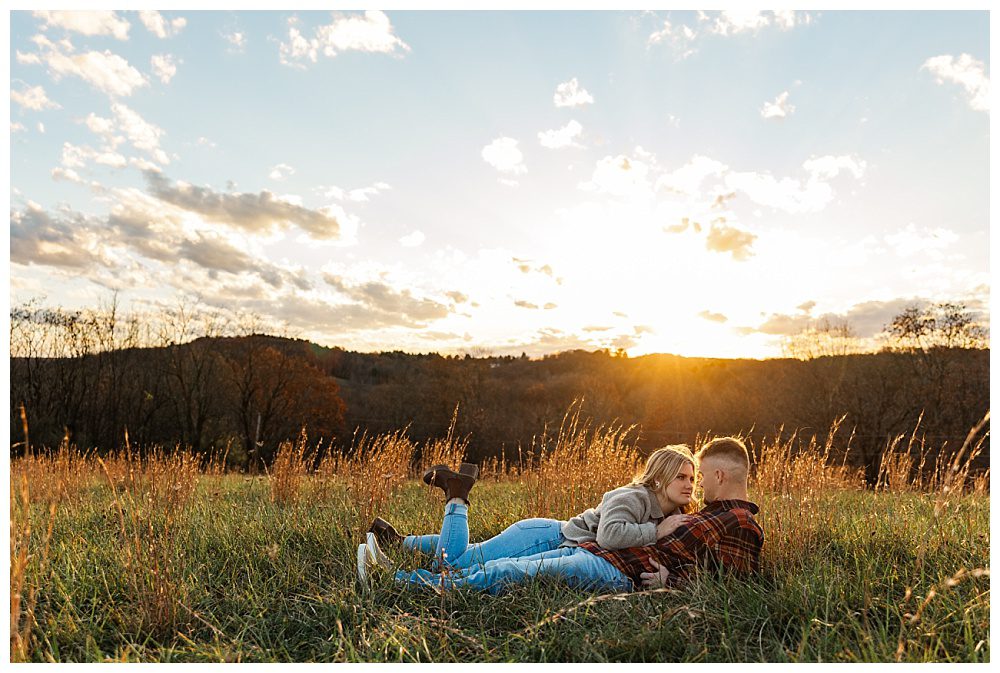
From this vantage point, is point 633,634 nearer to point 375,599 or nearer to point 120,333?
point 375,599

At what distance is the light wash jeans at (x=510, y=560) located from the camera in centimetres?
350

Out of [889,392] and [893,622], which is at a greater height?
[889,392]

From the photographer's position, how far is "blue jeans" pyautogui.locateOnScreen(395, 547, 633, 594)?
3471mm

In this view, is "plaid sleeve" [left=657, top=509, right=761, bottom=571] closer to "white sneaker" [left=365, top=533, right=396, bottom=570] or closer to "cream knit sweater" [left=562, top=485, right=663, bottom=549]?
"cream knit sweater" [left=562, top=485, right=663, bottom=549]

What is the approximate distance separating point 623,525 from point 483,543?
2.99ft

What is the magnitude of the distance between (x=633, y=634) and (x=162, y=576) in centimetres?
Result: 224

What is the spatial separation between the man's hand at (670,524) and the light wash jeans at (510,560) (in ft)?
1.06

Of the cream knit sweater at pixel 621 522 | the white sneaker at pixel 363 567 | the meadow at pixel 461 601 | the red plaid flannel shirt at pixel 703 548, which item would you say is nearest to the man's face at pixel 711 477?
the red plaid flannel shirt at pixel 703 548

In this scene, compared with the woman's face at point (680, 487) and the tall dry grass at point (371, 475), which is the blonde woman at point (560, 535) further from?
the tall dry grass at point (371, 475)

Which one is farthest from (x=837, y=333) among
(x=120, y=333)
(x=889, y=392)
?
(x=120, y=333)

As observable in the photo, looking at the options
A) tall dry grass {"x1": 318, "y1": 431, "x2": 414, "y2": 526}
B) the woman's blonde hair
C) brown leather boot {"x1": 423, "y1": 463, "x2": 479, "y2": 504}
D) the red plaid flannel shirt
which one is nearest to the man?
the red plaid flannel shirt

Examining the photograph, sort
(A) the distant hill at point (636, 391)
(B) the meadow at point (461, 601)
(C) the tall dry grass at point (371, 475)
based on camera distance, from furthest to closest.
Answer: (A) the distant hill at point (636, 391)
(C) the tall dry grass at point (371, 475)
(B) the meadow at point (461, 601)

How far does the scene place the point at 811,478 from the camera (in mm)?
4355

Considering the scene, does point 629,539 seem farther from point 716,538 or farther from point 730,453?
point 730,453
